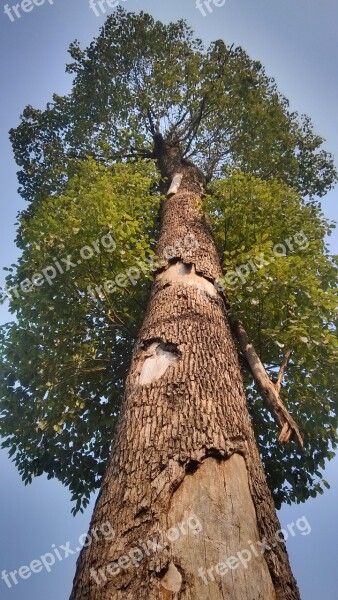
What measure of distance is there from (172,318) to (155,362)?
612mm

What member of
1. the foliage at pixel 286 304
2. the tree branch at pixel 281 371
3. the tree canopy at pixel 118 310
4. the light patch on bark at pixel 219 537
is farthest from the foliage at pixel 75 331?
the light patch on bark at pixel 219 537

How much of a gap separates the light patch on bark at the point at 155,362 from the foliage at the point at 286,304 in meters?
1.49

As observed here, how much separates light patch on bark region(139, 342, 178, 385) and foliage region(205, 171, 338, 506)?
1.49 meters

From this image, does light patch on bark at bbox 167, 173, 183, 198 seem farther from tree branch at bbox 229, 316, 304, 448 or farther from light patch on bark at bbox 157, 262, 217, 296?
tree branch at bbox 229, 316, 304, 448

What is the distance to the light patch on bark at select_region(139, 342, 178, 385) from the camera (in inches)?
139

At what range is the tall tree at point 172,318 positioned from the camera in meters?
2.43

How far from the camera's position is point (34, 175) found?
10695 millimetres

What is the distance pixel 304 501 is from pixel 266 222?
13.5ft

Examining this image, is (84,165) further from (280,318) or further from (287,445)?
(287,445)

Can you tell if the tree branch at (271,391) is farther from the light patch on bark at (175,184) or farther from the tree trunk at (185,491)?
the light patch on bark at (175,184)
